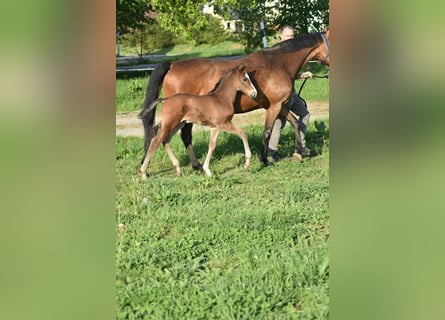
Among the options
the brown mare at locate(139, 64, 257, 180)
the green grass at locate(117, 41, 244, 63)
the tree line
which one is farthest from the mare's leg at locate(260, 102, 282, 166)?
the green grass at locate(117, 41, 244, 63)

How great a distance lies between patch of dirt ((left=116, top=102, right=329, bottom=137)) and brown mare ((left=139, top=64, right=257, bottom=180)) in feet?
8.11

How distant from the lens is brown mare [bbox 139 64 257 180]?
5570 mm

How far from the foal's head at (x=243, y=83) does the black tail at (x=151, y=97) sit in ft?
2.78

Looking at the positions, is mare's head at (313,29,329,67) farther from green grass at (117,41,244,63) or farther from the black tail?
green grass at (117,41,244,63)

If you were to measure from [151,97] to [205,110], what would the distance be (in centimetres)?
73

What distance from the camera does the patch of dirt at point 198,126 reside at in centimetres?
845

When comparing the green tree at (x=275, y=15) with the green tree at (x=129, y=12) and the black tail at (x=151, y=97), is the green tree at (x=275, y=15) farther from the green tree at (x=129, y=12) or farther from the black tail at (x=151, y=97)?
the black tail at (x=151, y=97)

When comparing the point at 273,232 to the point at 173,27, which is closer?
the point at 273,232

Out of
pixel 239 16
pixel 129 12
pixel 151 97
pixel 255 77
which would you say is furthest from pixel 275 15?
pixel 151 97

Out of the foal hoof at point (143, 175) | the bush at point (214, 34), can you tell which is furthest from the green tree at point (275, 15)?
the foal hoof at point (143, 175)
